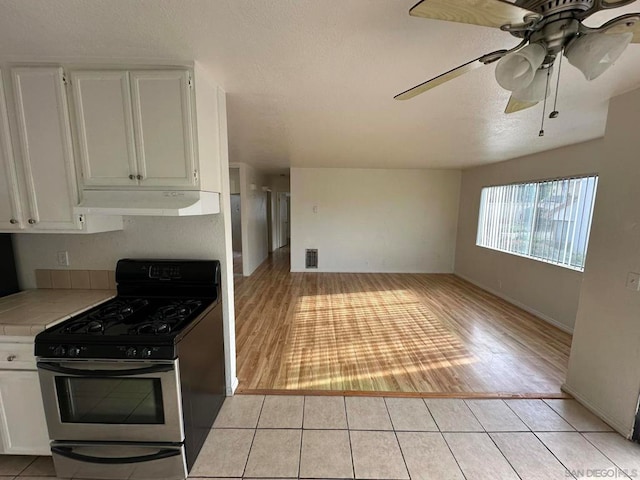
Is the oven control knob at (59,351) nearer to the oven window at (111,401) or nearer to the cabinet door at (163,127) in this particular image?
the oven window at (111,401)

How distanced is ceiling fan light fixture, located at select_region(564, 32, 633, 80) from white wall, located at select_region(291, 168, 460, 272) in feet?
16.9

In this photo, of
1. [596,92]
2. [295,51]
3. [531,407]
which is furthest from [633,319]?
[295,51]

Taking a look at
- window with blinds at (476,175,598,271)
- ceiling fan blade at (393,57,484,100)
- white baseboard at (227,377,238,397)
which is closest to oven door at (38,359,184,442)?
white baseboard at (227,377,238,397)

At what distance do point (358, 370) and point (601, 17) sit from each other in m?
2.78

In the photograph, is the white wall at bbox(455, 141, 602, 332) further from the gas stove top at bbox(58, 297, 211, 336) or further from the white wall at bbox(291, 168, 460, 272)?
the gas stove top at bbox(58, 297, 211, 336)

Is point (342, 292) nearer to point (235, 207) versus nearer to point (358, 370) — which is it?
point (358, 370)

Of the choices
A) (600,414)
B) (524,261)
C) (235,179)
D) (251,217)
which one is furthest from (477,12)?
(235,179)

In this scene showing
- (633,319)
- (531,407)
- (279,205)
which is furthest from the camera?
(279,205)

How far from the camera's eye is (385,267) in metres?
6.30

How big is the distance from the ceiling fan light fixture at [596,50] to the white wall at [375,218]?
16.9 feet

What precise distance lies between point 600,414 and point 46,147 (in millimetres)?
4188

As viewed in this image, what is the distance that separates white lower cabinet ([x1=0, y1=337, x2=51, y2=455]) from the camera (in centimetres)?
147

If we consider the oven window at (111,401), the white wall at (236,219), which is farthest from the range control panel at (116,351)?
the white wall at (236,219)

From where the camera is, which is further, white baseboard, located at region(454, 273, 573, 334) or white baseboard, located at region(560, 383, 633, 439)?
white baseboard, located at region(454, 273, 573, 334)
